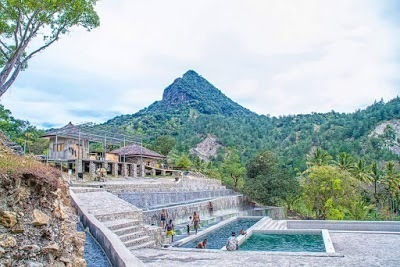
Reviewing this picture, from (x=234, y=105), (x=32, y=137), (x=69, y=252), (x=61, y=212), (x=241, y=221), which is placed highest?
(x=234, y=105)

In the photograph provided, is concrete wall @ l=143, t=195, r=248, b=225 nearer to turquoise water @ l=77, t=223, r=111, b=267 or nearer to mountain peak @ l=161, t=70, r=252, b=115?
turquoise water @ l=77, t=223, r=111, b=267

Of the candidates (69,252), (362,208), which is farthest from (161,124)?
(69,252)

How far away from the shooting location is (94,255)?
906cm

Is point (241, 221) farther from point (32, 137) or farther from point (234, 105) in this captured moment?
point (234, 105)

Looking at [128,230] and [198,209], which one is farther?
[198,209]

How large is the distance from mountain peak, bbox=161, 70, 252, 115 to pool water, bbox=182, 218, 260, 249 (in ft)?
369

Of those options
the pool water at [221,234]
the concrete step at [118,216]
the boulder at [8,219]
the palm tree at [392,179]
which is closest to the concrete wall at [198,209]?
the pool water at [221,234]

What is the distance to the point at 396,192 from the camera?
41.3m

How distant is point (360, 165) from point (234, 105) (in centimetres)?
11898

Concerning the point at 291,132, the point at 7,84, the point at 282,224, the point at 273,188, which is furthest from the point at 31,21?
the point at 291,132

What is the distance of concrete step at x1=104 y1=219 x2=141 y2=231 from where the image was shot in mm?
12133

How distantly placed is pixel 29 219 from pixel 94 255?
434cm

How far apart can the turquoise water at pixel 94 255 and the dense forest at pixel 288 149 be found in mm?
23838

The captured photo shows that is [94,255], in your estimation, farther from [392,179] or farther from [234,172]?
[234,172]
